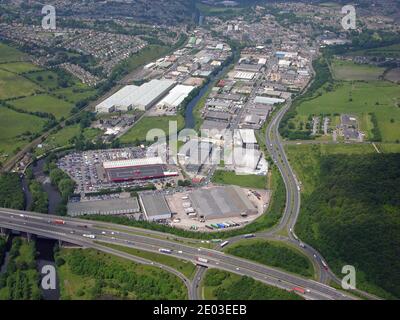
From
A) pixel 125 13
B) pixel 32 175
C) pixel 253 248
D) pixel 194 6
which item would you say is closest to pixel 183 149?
pixel 32 175

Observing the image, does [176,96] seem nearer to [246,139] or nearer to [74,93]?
[74,93]

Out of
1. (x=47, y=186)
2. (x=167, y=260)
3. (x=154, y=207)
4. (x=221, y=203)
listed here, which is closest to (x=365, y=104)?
A: (x=221, y=203)

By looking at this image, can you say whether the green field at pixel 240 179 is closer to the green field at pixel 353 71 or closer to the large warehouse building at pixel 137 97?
the large warehouse building at pixel 137 97

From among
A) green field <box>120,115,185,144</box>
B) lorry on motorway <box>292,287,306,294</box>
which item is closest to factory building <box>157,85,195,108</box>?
green field <box>120,115,185,144</box>

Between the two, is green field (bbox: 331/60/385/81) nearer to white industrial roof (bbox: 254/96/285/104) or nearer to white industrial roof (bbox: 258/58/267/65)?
white industrial roof (bbox: 258/58/267/65)

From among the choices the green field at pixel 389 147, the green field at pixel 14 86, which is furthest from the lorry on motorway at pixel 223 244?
the green field at pixel 14 86

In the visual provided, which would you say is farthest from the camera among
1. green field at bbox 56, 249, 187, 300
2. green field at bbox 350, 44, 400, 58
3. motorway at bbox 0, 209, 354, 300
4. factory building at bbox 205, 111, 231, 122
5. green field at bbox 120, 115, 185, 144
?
green field at bbox 350, 44, 400, 58

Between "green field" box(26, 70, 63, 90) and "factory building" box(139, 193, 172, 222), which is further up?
"green field" box(26, 70, 63, 90)
